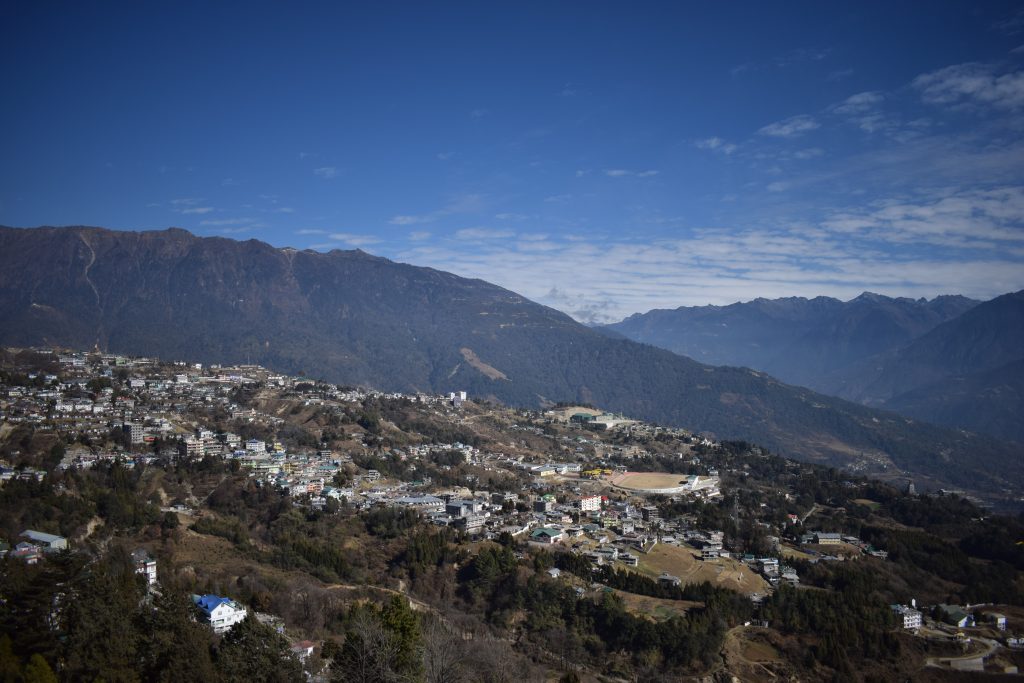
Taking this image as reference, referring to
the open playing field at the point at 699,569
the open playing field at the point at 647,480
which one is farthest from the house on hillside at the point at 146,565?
the open playing field at the point at 647,480

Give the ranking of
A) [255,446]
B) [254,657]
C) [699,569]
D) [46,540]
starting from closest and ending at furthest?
[254,657]
[46,540]
[699,569]
[255,446]

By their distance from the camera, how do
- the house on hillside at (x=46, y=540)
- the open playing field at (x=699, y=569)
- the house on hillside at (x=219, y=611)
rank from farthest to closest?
the open playing field at (x=699, y=569), the house on hillside at (x=46, y=540), the house on hillside at (x=219, y=611)

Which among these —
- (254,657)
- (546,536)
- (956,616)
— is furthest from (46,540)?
(956,616)

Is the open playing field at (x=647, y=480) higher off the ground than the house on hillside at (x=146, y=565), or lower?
lower

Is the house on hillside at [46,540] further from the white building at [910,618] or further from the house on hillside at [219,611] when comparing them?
the white building at [910,618]

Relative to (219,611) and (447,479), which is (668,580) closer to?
(447,479)
